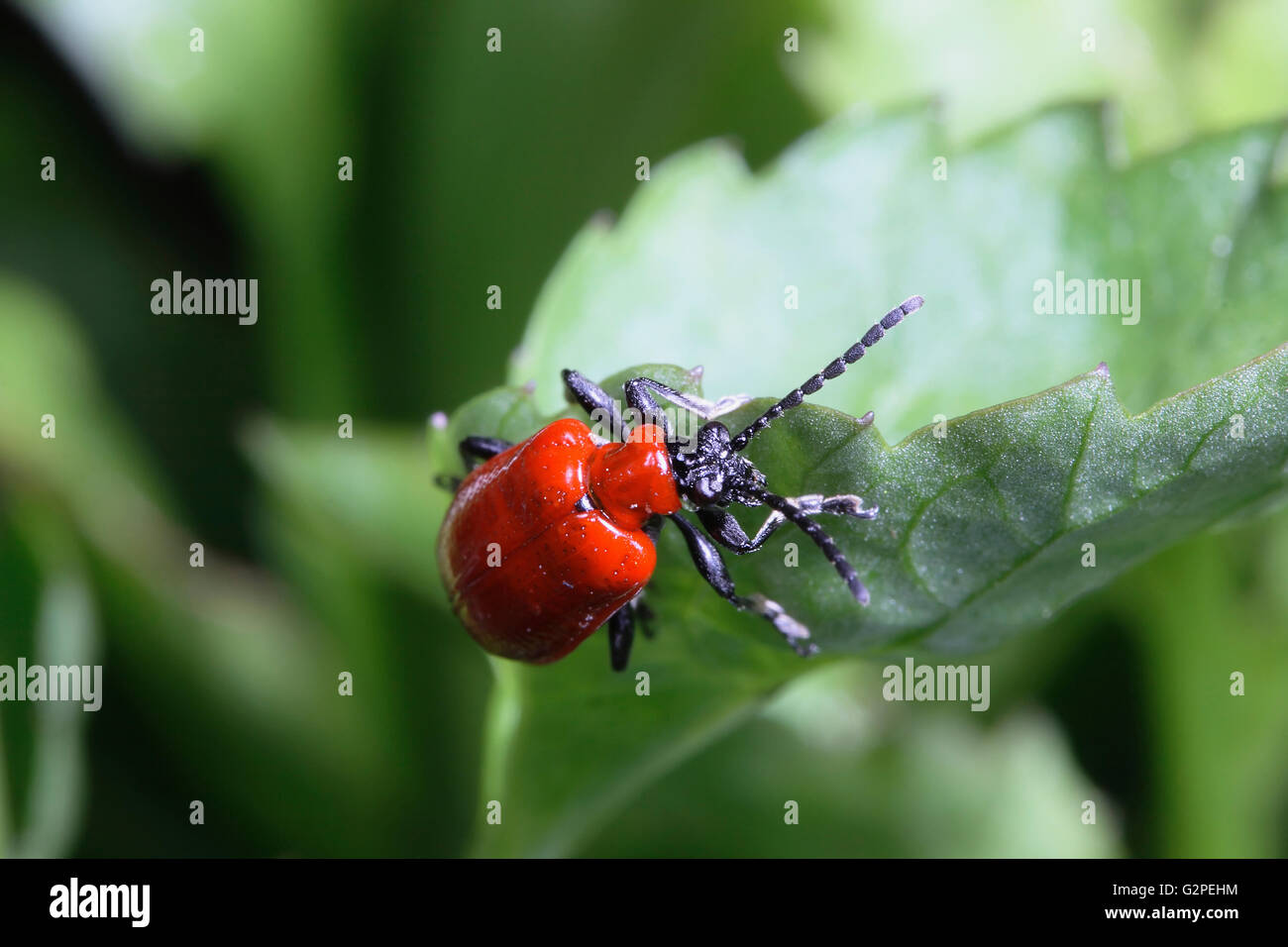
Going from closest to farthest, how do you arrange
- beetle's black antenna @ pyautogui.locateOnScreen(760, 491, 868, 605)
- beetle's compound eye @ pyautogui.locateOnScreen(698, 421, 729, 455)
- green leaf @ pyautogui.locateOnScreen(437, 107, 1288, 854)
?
green leaf @ pyautogui.locateOnScreen(437, 107, 1288, 854) < beetle's black antenna @ pyautogui.locateOnScreen(760, 491, 868, 605) < beetle's compound eye @ pyautogui.locateOnScreen(698, 421, 729, 455)

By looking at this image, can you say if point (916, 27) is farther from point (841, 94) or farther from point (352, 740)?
point (352, 740)

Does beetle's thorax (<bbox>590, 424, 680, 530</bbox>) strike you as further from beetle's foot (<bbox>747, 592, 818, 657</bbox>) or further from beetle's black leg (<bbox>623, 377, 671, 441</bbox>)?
beetle's foot (<bbox>747, 592, 818, 657</bbox>)

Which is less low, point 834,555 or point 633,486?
point 633,486

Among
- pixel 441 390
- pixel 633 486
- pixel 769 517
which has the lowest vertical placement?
pixel 769 517

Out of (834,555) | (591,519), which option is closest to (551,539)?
(591,519)

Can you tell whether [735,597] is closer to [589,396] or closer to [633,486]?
[589,396]

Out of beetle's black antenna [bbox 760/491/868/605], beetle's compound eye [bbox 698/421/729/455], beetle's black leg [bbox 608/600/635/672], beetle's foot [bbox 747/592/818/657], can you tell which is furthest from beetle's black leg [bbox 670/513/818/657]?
beetle's compound eye [bbox 698/421/729/455]

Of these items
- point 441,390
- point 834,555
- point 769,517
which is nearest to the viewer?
point 834,555
